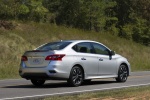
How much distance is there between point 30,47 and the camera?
3309cm

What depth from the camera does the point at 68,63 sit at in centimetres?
1486

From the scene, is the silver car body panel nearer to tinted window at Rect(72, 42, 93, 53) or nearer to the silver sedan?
the silver sedan

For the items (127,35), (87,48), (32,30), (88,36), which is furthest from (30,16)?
(87,48)

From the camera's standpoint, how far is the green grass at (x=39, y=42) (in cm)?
2906

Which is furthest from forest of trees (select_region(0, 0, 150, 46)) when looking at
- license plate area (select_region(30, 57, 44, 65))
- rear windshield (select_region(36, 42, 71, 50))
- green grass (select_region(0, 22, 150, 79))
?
license plate area (select_region(30, 57, 44, 65))

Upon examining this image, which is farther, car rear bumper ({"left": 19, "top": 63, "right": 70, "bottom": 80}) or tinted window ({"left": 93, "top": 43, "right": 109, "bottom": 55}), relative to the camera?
tinted window ({"left": 93, "top": 43, "right": 109, "bottom": 55})

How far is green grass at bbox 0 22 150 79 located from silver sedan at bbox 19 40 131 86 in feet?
24.8

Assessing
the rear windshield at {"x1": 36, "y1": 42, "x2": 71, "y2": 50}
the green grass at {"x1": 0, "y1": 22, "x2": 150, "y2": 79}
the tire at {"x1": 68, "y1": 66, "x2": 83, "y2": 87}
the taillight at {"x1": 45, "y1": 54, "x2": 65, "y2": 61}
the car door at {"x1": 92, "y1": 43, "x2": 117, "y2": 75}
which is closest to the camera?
the taillight at {"x1": 45, "y1": 54, "x2": 65, "y2": 61}

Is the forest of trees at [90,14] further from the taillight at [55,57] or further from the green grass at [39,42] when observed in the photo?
the taillight at [55,57]

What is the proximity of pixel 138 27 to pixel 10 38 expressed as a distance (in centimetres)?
2296

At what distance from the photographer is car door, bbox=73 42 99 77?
15531 mm

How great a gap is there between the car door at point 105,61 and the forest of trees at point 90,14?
19279mm

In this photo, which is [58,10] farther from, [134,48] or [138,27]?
[138,27]

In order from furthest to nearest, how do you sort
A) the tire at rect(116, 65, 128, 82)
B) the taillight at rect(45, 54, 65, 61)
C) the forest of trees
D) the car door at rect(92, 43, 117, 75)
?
the forest of trees → the tire at rect(116, 65, 128, 82) → the car door at rect(92, 43, 117, 75) → the taillight at rect(45, 54, 65, 61)
